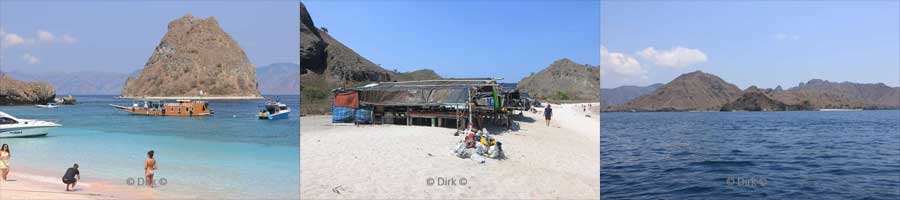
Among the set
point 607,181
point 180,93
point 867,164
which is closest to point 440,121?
point 607,181

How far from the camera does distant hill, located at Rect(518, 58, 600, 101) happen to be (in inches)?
1962

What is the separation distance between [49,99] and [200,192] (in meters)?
58.6

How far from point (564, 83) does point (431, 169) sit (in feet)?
163

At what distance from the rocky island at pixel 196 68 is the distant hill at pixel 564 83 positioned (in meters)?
50.1

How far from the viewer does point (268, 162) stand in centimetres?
1471

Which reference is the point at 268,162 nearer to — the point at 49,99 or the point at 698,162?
the point at 698,162

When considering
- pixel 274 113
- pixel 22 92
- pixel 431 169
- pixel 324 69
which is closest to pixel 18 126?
pixel 324 69

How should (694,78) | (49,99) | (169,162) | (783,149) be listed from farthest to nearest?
(694,78)
(49,99)
(783,149)
(169,162)

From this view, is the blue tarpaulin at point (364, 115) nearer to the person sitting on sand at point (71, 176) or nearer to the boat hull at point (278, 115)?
the person sitting on sand at point (71, 176)

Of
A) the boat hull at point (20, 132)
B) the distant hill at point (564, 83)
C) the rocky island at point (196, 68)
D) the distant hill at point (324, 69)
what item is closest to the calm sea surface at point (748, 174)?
the distant hill at point (324, 69)

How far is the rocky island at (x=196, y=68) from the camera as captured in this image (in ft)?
258

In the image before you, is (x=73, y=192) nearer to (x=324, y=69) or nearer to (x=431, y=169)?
(x=431, y=169)

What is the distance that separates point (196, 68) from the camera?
81.6 metres

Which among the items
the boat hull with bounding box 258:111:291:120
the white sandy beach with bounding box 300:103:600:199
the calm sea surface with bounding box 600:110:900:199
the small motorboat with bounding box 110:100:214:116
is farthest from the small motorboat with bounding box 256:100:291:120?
the calm sea surface with bounding box 600:110:900:199
